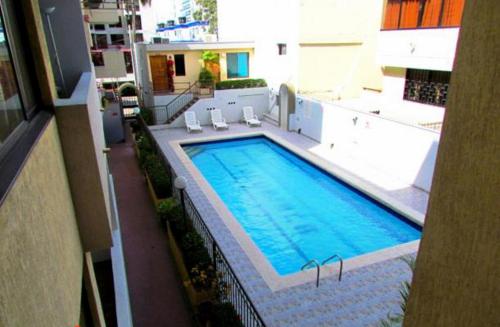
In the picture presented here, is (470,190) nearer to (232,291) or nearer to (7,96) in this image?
(7,96)

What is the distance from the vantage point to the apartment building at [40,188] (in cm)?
190

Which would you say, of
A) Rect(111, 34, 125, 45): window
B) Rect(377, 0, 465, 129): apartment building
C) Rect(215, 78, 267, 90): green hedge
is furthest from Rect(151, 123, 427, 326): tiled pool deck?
Rect(111, 34, 125, 45): window

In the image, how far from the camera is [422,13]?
14.8m

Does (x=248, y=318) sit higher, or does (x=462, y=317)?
(x=462, y=317)

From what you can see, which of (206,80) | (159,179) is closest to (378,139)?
(159,179)

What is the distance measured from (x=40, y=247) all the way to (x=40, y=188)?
47cm

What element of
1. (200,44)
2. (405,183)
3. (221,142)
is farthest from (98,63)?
(405,183)

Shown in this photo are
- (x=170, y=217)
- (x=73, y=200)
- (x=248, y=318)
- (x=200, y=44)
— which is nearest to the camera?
(x=73, y=200)

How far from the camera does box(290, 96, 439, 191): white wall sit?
12.8 m

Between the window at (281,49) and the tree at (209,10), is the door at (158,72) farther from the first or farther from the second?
the tree at (209,10)

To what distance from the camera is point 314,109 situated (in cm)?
1881

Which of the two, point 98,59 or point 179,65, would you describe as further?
point 179,65

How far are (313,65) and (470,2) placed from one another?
19.3 meters

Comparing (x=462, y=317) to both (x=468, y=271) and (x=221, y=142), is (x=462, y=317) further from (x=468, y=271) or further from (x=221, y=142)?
(x=221, y=142)
